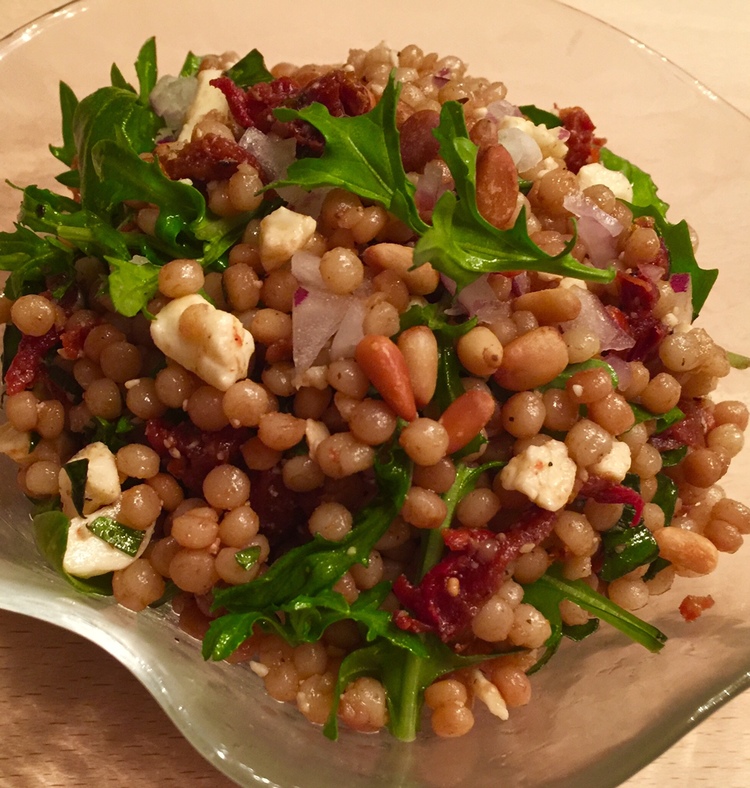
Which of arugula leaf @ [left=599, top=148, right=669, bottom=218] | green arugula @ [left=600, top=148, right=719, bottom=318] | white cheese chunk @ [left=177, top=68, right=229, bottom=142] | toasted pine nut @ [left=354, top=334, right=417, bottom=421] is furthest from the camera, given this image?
arugula leaf @ [left=599, top=148, right=669, bottom=218]

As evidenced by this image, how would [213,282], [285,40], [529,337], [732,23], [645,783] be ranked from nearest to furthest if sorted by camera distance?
[529,337], [213,282], [645,783], [285,40], [732,23]

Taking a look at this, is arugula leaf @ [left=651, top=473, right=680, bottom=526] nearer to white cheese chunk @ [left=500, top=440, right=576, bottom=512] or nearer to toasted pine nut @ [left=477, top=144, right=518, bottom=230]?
white cheese chunk @ [left=500, top=440, right=576, bottom=512]

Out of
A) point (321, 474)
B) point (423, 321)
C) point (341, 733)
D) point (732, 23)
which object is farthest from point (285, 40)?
point (341, 733)

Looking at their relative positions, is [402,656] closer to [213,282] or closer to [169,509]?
[169,509]

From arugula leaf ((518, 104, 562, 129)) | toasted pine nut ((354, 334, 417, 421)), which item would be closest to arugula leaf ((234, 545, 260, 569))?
toasted pine nut ((354, 334, 417, 421))

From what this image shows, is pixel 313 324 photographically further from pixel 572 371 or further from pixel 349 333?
pixel 572 371
